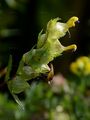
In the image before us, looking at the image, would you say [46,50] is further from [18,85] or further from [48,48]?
[18,85]

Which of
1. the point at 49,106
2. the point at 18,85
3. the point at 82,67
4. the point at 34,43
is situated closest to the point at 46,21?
the point at 34,43

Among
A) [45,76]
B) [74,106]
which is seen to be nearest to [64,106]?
[74,106]

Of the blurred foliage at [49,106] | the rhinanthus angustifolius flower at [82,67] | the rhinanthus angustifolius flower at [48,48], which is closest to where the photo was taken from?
the rhinanthus angustifolius flower at [48,48]

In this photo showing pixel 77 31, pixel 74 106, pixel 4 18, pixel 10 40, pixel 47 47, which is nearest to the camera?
pixel 47 47

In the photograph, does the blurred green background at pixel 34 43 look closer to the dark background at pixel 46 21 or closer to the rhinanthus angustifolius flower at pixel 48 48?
the dark background at pixel 46 21

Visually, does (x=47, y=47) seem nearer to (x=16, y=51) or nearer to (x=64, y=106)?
(x=64, y=106)

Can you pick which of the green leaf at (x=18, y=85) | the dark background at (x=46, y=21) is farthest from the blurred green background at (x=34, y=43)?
the green leaf at (x=18, y=85)

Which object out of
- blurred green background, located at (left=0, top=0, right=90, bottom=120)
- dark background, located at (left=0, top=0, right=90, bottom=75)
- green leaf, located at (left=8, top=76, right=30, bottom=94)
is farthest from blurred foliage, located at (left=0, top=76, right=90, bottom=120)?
dark background, located at (left=0, top=0, right=90, bottom=75)

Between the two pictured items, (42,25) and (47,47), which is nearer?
(47,47)
